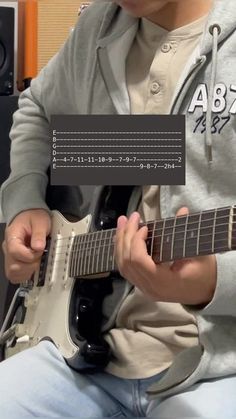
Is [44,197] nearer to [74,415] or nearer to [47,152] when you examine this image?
[47,152]

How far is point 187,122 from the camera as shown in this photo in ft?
2.34

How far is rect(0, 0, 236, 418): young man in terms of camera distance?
65 cm

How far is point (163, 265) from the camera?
636 mm

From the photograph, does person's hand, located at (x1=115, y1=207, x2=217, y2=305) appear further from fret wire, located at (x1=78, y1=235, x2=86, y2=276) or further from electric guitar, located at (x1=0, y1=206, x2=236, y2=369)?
fret wire, located at (x1=78, y1=235, x2=86, y2=276)

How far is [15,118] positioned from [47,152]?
0.35 ft

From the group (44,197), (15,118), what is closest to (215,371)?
(44,197)

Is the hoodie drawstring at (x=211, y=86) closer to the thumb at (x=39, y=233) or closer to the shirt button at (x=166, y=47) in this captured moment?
the shirt button at (x=166, y=47)

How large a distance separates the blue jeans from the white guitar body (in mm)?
30

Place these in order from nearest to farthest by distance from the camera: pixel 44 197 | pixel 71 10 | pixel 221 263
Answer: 1. pixel 221 263
2. pixel 44 197
3. pixel 71 10

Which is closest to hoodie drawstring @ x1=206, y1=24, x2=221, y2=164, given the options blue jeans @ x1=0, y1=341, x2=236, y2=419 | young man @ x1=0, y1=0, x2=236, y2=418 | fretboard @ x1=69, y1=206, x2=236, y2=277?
young man @ x1=0, y1=0, x2=236, y2=418

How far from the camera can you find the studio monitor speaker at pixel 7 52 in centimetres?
134

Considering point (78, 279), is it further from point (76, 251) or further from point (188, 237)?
point (188, 237)

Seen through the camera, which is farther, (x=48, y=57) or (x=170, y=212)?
(x=48, y=57)
